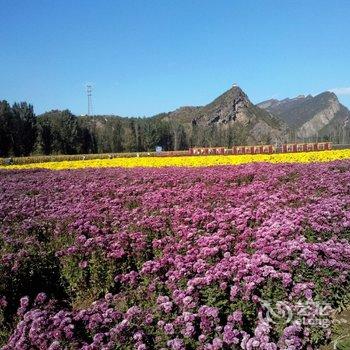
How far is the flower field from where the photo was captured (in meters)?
4.70

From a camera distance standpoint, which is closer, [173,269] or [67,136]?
[173,269]

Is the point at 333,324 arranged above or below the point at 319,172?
below

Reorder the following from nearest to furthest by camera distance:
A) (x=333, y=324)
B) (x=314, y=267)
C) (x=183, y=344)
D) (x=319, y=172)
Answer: (x=183, y=344) → (x=333, y=324) → (x=314, y=267) → (x=319, y=172)

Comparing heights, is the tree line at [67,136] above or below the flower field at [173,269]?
above

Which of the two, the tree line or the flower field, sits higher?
the tree line

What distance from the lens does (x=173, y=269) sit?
6.34 meters

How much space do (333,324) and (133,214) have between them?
15.8 ft

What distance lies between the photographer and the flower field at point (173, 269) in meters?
4.70

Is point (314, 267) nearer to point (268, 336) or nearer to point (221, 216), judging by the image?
point (268, 336)

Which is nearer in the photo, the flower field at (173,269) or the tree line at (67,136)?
the flower field at (173,269)

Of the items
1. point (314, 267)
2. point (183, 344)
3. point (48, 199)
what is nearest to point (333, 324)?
point (314, 267)

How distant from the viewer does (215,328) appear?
15.2 ft

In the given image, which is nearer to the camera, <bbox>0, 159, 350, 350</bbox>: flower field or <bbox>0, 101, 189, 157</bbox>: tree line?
<bbox>0, 159, 350, 350</bbox>: flower field

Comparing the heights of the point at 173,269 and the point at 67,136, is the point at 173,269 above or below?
below
